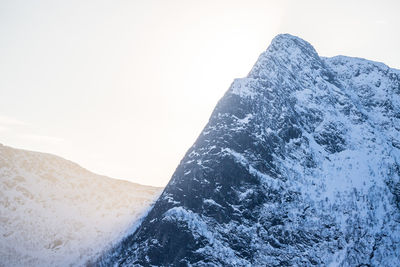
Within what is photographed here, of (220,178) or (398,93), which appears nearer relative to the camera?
(220,178)

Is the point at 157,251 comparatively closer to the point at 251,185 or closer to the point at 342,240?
the point at 251,185

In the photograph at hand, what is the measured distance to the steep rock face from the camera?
416 feet

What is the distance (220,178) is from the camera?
5458 inches

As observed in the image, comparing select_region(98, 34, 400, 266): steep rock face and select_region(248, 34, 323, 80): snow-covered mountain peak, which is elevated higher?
select_region(248, 34, 323, 80): snow-covered mountain peak

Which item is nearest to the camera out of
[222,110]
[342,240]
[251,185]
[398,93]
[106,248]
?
[342,240]

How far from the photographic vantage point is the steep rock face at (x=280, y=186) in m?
127

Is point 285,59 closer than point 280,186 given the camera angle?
No

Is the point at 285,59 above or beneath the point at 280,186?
above

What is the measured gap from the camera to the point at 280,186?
452ft

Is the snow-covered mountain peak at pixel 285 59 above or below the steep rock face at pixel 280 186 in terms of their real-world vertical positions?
above

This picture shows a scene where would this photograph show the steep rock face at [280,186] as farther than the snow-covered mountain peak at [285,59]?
No

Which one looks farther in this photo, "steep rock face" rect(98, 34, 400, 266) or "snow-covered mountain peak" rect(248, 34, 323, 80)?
"snow-covered mountain peak" rect(248, 34, 323, 80)

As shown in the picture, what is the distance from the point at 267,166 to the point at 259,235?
24820 mm

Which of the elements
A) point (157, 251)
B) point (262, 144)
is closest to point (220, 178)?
point (262, 144)
